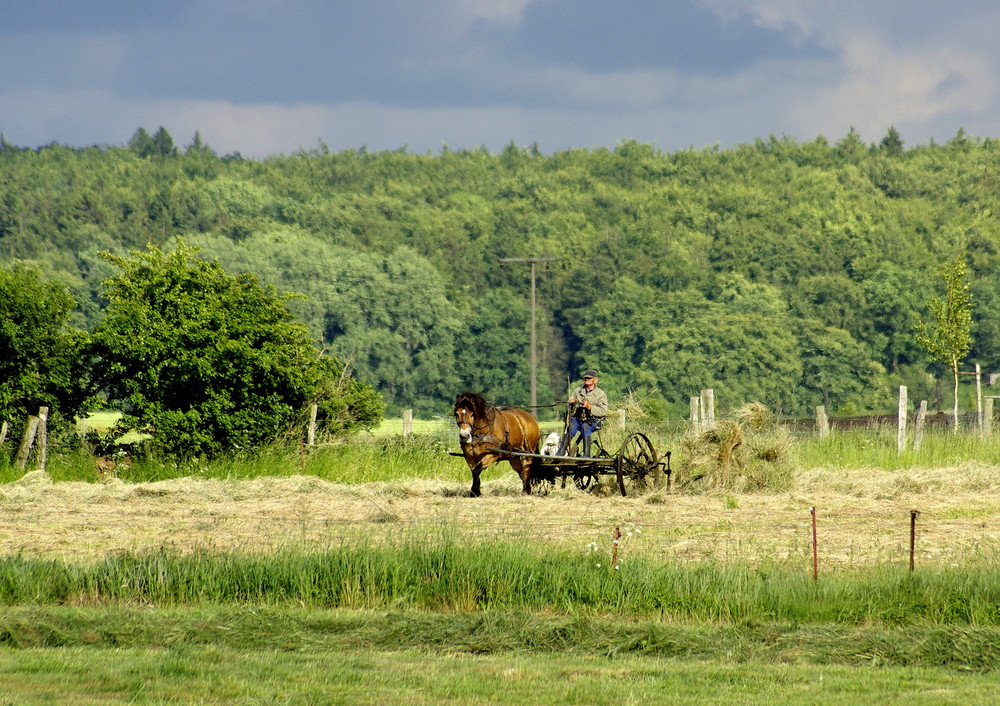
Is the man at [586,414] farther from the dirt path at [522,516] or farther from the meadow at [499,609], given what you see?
the meadow at [499,609]

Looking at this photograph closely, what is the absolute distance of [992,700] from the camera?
8297mm

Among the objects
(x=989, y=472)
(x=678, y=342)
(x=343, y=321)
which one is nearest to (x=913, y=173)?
(x=678, y=342)

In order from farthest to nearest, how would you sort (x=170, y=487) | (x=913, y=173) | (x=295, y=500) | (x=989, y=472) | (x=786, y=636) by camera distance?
(x=913, y=173)
(x=989, y=472)
(x=170, y=487)
(x=295, y=500)
(x=786, y=636)

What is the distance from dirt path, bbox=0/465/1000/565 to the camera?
45.6ft

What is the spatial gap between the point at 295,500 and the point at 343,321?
8462 centimetres

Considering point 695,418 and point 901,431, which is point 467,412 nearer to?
point 695,418

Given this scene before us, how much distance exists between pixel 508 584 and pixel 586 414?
9.55 meters

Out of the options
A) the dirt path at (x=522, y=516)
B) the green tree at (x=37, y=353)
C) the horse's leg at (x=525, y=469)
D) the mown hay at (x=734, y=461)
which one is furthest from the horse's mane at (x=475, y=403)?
the green tree at (x=37, y=353)

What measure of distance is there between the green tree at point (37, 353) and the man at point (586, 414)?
10.1 metres

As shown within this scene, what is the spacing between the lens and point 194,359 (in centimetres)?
2556

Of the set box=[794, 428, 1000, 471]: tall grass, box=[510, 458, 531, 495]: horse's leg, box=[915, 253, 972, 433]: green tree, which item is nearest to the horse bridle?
box=[510, 458, 531, 495]: horse's leg

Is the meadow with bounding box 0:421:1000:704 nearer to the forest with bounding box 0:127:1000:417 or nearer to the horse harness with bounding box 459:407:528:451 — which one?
the horse harness with bounding box 459:407:528:451

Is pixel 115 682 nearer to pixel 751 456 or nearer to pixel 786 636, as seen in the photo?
pixel 786 636

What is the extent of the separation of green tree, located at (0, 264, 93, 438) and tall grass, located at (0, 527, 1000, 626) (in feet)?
46.3
